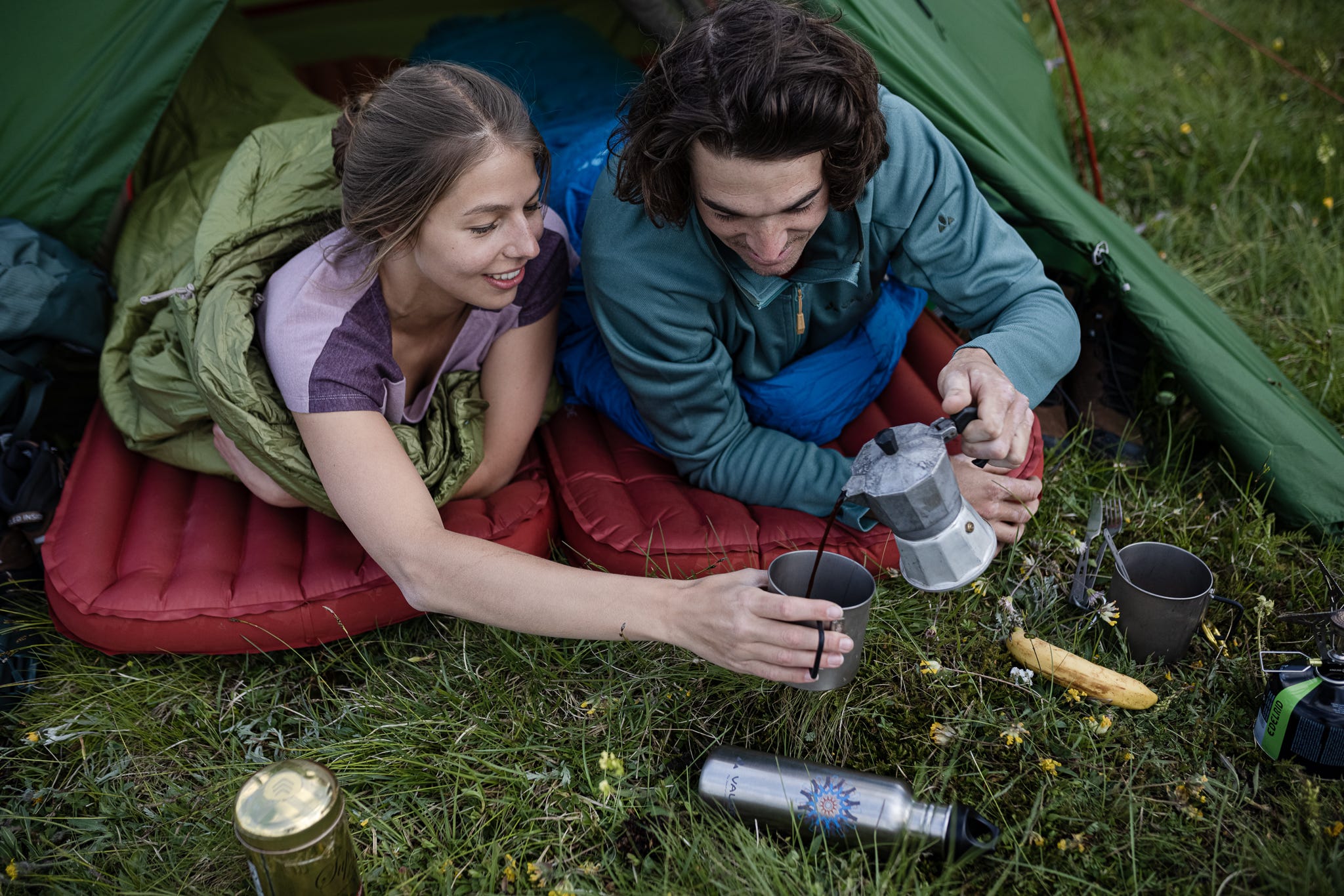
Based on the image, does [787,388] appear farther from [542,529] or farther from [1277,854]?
[1277,854]

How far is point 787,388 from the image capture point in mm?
2285

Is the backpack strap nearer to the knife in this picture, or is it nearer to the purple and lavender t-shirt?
the purple and lavender t-shirt

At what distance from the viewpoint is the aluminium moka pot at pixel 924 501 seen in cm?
150

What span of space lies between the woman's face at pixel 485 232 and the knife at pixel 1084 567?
1210 millimetres

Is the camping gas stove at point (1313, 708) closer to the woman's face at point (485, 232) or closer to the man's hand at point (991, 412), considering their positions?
the man's hand at point (991, 412)

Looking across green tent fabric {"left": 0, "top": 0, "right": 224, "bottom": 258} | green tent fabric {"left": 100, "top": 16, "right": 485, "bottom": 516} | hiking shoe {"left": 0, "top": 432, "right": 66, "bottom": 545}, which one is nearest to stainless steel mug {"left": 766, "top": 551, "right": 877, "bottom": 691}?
green tent fabric {"left": 100, "top": 16, "right": 485, "bottom": 516}

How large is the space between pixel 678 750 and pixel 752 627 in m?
0.48

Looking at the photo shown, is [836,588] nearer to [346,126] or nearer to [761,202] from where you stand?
[761,202]

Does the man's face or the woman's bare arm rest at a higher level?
the man's face

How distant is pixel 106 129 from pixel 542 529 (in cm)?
148

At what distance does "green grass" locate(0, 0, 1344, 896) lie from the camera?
64.9 inches

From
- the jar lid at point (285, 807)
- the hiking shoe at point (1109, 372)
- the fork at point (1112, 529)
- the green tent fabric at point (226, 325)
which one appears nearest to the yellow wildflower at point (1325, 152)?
the hiking shoe at point (1109, 372)

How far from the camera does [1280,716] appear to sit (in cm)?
175

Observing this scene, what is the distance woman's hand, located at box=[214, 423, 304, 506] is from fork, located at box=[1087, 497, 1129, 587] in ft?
5.56
